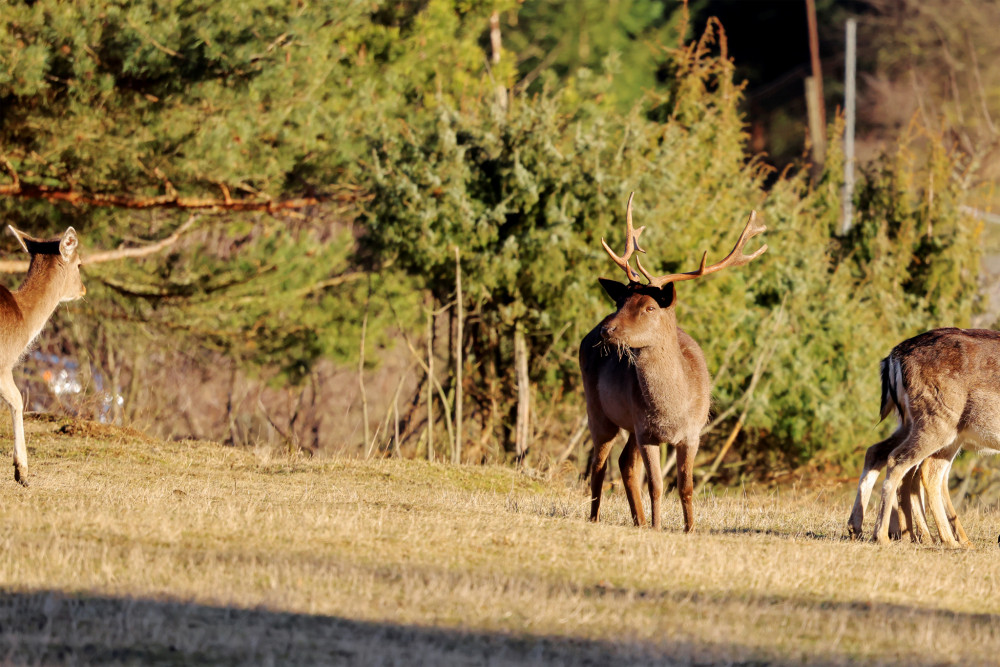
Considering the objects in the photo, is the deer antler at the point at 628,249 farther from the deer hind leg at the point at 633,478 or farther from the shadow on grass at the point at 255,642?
the shadow on grass at the point at 255,642

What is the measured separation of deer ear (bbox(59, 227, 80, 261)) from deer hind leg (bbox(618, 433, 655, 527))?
203 inches

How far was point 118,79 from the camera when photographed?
16359 mm

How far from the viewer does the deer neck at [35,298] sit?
1133 cm

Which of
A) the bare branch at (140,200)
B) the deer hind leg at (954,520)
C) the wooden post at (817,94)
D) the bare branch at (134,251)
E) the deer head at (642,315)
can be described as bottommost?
the deer hind leg at (954,520)

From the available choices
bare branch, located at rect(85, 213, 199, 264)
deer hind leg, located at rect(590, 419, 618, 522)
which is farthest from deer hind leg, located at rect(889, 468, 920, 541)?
bare branch, located at rect(85, 213, 199, 264)

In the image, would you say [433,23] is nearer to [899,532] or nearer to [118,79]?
[118,79]

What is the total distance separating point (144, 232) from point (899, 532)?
15244 mm

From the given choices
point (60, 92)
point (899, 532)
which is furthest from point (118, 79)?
point (899, 532)

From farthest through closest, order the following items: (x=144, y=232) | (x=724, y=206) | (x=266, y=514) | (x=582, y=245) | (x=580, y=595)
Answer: (x=144, y=232), (x=724, y=206), (x=582, y=245), (x=266, y=514), (x=580, y=595)

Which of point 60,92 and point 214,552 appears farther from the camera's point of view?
point 60,92

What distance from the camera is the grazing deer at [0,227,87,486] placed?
35.4ft

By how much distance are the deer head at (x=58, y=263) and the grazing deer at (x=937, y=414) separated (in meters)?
6.96

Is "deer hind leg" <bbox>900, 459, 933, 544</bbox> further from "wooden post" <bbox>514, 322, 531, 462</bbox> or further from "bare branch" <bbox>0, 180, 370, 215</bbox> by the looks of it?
"bare branch" <bbox>0, 180, 370, 215</bbox>

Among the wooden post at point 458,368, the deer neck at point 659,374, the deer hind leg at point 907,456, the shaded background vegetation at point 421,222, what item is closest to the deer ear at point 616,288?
the deer neck at point 659,374
